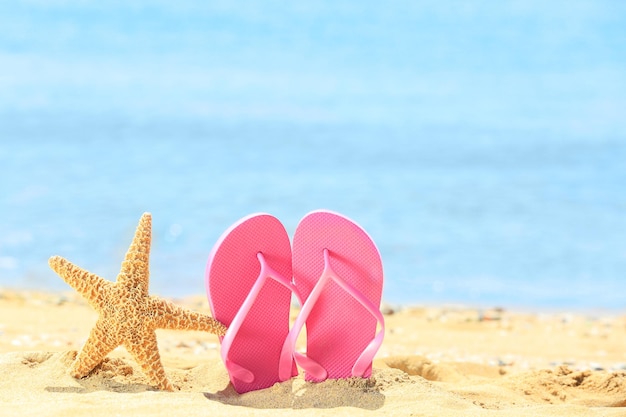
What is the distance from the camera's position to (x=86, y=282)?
300cm

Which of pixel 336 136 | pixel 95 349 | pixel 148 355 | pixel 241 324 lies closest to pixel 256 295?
pixel 241 324

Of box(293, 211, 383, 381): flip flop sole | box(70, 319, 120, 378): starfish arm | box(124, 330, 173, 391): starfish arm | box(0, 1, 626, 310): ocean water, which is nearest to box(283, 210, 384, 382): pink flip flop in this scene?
box(293, 211, 383, 381): flip flop sole

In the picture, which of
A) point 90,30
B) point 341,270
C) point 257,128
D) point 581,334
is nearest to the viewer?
point 341,270

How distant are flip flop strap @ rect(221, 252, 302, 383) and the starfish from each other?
10 centimetres

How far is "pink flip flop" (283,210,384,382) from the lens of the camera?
3039mm

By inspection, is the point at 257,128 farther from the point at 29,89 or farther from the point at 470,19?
the point at 470,19

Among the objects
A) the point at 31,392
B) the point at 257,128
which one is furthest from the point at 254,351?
the point at 257,128

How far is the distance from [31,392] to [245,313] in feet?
2.47

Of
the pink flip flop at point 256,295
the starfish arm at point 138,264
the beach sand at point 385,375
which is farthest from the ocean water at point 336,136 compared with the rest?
the starfish arm at point 138,264

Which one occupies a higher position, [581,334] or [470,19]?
[470,19]

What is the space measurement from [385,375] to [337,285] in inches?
15.6

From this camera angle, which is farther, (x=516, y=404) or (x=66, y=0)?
(x=66, y=0)

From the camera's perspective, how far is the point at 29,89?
20.2 m

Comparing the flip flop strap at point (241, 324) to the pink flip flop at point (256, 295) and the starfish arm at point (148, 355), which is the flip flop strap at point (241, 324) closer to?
the pink flip flop at point (256, 295)
